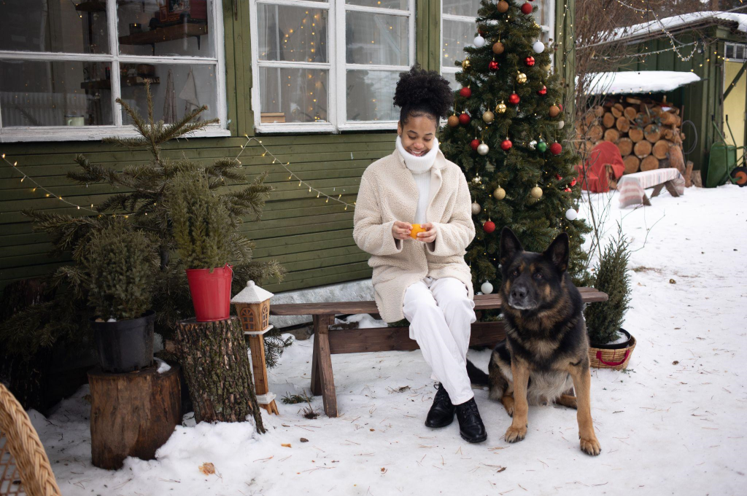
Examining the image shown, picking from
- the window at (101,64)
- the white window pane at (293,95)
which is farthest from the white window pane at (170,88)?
the white window pane at (293,95)

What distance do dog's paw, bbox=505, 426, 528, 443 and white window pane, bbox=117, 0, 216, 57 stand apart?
341 centimetres

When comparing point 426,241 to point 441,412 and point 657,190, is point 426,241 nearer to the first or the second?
point 441,412

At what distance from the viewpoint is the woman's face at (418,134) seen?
12.4ft

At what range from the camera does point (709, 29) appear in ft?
48.4

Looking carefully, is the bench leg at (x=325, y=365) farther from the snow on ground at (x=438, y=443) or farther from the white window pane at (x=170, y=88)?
the white window pane at (x=170, y=88)

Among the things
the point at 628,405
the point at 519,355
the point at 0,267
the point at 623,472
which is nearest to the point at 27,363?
the point at 0,267

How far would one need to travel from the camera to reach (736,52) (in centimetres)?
1527

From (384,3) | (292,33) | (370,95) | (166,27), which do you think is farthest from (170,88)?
(384,3)

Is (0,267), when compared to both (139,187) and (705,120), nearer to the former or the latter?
(139,187)

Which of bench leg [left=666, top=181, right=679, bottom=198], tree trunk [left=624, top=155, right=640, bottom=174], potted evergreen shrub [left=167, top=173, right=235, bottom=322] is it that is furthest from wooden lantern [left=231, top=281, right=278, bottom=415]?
tree trunk [left=624, top=155, right=640, bottom=174]

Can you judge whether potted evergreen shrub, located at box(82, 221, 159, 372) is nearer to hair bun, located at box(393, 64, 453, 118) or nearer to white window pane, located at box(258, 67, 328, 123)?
hair bun, located at box(393, 64, 453, 118)

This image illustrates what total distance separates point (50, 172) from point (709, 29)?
15.3m

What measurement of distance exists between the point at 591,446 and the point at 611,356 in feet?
4.22

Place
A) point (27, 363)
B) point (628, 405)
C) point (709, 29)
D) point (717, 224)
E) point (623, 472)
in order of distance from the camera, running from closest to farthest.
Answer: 1. point (623, 472)
2. point (27, 363)
3. point (628, 405)
4. point (717, 224)
5. point (709, 29)
